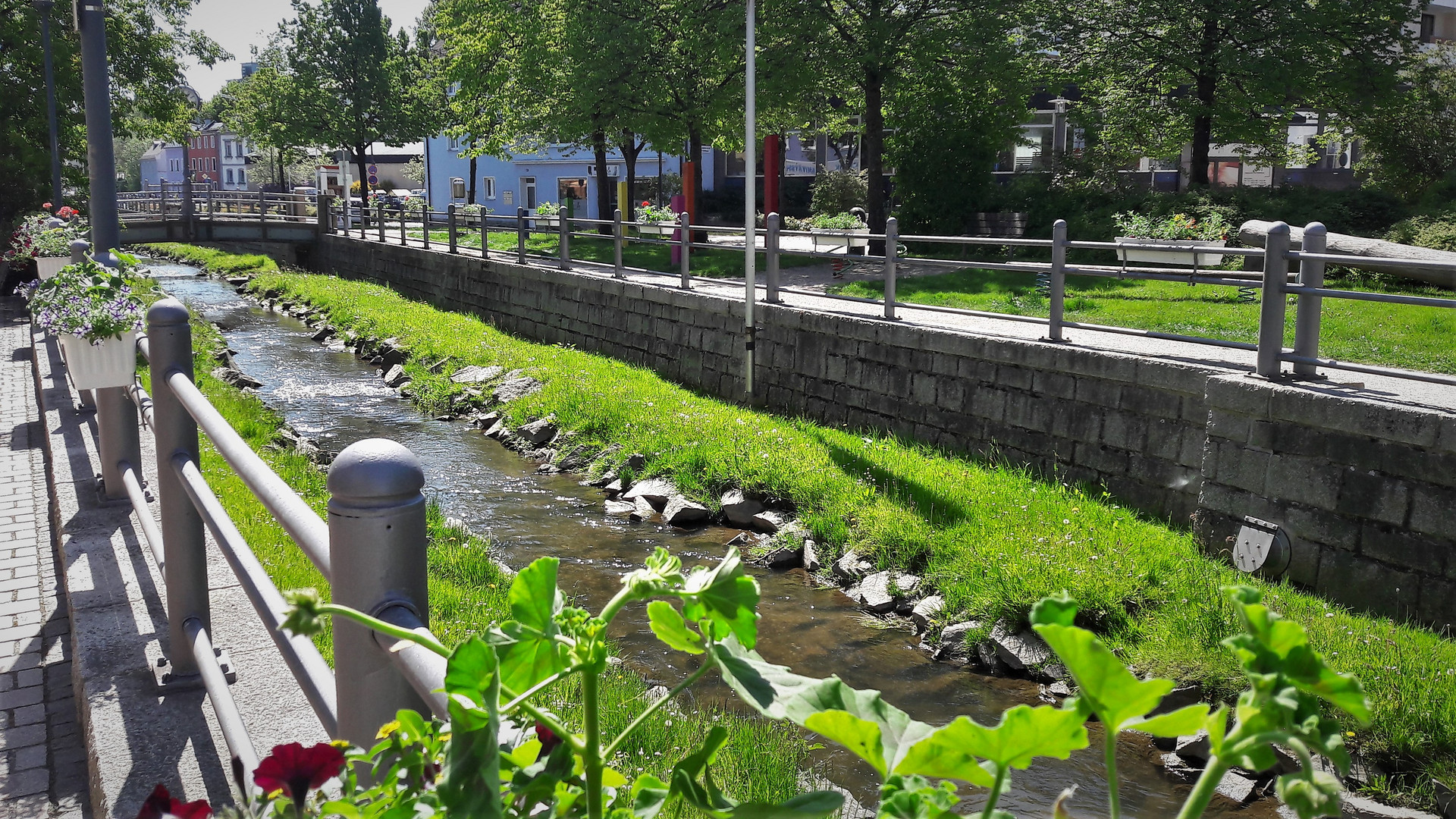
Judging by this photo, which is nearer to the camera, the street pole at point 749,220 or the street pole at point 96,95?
the street pole at point 96,95

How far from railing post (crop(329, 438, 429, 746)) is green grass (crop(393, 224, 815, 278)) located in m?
14.2

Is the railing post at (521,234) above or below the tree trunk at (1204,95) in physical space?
below

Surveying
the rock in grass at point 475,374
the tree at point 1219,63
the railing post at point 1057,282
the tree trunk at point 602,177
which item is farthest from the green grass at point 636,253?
the tree at point 1219,63

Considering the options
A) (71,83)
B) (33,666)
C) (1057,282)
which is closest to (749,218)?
(1057,282)

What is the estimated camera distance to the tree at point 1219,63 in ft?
71.8

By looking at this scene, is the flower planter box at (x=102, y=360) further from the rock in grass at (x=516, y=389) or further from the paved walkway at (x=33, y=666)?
the rock in grass at (x=516, y=389)

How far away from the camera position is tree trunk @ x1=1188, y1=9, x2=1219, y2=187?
22906 millimetres

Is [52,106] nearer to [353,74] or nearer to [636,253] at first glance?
[636,253]

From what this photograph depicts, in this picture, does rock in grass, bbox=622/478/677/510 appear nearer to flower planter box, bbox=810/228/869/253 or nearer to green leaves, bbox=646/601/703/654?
green leaves, bbox=646/601/703/654

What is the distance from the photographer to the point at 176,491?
131 inches

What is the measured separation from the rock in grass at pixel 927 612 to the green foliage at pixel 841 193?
25.8m

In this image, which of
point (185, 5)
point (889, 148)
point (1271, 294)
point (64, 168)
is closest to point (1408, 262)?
point (1271, 294)

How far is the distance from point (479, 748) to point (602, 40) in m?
23.7

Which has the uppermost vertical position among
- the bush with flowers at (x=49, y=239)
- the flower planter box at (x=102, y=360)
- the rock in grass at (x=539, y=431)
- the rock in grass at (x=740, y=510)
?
the bush with flowers at (x=49, y=239)
